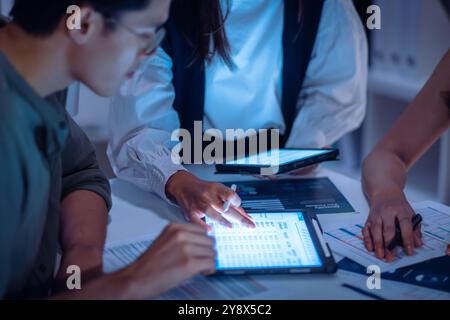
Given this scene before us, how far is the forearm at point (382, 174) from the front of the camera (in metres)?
1.02

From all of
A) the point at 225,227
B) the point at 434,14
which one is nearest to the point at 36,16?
the point at 225,227

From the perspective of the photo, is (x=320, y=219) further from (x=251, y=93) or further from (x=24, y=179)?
(x=24, y=179)

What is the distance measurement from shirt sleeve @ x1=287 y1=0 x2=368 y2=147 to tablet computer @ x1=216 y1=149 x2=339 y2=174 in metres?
0.16

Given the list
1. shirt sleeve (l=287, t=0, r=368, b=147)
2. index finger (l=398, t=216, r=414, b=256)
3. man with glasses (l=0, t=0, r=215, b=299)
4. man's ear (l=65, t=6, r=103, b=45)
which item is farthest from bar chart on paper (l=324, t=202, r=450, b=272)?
man's ear (l=65, t=6, r=103, b=45)

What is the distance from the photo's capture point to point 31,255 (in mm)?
696

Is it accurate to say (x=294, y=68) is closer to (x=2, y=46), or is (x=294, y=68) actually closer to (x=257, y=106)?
(x=257, y=106)

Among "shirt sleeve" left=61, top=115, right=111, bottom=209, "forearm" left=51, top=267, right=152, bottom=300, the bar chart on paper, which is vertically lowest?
the bar chart on paper

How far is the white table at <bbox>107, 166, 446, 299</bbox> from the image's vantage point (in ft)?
2.43

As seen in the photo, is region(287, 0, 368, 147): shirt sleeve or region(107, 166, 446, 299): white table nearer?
region(107, 166, 446, 299): white table

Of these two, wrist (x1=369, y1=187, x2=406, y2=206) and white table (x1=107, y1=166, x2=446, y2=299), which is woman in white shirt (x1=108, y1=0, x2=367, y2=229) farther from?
wrist (x1=369, y1=187, x2=406, y2=206)

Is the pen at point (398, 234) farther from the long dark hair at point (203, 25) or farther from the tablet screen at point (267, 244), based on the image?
the long dark hair at point (203, 25)

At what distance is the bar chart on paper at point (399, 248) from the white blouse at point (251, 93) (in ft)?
1.02

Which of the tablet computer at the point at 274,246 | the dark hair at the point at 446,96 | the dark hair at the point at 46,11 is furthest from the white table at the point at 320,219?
the dark hair at the point at 46,11

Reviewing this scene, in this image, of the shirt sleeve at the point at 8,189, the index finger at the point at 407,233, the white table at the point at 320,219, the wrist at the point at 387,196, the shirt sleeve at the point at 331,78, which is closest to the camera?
the shirt sleeve at the point at 8,189
